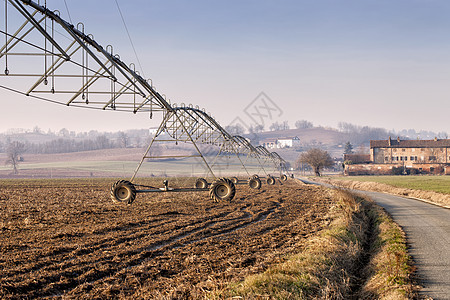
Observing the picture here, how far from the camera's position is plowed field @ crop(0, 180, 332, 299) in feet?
33.5

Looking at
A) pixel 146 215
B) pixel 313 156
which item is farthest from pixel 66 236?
pixel 313 156

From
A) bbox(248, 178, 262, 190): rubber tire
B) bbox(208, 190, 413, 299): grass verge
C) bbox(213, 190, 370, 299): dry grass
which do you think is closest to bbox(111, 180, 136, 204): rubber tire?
bbox(208, 190, 413, 299): grass verge

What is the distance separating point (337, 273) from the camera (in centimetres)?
1241

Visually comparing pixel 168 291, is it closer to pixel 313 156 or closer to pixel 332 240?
pixel 332 240

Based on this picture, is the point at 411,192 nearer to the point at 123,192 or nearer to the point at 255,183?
the point at 255,183

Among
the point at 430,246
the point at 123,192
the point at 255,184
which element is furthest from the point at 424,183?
the point at 430,246

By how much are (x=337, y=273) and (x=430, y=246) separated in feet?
18.4

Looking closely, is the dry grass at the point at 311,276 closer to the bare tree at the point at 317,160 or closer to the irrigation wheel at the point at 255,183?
the irrigation wheel at the point at 255,183

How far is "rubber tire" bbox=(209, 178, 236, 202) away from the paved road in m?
9.14

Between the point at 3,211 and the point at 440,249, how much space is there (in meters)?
21.7

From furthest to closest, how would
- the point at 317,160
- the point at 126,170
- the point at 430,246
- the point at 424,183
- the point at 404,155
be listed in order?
the point at 126,170
the point at 404,155
the point at 317,160
the point at 424,183
the point at 430,246

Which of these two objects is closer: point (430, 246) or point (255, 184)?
point (430, 246)

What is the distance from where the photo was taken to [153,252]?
14195mm

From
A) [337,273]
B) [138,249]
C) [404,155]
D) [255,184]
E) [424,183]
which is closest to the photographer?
[337,273]
